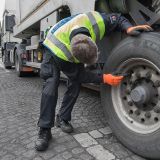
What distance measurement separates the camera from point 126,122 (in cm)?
307

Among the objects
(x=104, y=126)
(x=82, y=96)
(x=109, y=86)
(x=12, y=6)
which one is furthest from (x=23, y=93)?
(x=12, y=6)

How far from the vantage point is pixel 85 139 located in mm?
3363

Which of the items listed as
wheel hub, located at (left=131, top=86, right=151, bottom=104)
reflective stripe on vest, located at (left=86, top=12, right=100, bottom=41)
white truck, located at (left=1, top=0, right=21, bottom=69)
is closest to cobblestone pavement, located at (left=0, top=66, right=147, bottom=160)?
wheel hub, located at (left=131, top=86, right=151, bottom=104)

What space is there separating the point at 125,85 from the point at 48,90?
0.78 metres

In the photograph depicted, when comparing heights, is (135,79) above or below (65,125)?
above

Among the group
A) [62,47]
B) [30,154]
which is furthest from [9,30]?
[30,154]

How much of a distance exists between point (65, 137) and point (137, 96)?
978 millimetres

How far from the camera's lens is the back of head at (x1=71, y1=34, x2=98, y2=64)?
9.36 feet

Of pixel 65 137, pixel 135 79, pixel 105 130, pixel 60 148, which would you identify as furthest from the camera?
pixel 105 130

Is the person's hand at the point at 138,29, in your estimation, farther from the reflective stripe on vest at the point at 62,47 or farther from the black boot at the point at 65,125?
the black boot at the point at 65,125

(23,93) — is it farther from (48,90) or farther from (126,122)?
(126,122)

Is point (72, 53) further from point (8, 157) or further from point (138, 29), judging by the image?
point (8, 157)

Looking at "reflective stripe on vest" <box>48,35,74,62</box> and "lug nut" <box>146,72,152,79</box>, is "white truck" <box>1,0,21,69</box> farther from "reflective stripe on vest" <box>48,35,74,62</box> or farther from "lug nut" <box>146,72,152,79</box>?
"lug nut" <box>146,72,152,79</box>

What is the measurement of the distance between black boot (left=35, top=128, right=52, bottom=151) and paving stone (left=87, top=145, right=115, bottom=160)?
43cm
